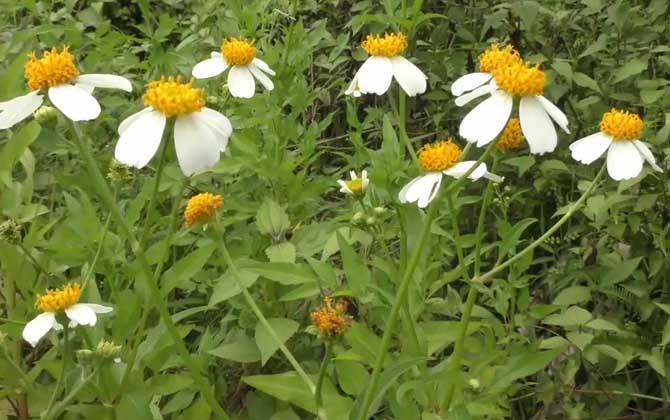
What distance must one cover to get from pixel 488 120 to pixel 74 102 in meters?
0.49

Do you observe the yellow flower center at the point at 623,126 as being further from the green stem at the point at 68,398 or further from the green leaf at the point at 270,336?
the green stem at the point at 68,398

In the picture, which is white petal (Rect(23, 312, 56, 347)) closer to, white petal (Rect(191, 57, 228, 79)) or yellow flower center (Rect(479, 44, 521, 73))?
white petal (Rect(191, 57, 228, 79))

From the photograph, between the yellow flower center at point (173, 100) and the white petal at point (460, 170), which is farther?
the white petal at point (460, 170)

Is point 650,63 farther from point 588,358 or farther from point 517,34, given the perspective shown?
point 588,358

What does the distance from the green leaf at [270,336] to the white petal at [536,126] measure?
0.44m

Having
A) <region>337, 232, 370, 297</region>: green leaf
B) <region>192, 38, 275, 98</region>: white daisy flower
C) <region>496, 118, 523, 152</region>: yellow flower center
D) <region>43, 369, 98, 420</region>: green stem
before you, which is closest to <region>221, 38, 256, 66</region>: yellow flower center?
<region>192, 38, 275, 98</region>: white daisy flower

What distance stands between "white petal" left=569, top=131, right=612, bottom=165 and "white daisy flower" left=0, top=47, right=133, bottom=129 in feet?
2.00

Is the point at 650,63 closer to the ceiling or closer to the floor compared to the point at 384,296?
closer to the floor

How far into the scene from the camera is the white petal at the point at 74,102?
0.97 meters

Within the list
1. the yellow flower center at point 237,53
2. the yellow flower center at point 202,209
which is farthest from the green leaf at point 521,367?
the yellow flower center at point 237,53

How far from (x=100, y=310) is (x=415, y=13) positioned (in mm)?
834

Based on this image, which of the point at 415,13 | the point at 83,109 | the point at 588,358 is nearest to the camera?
the point at 83,109

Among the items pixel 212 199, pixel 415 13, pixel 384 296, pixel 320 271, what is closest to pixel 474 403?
pixel 384 296

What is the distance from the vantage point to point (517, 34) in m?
2.25
